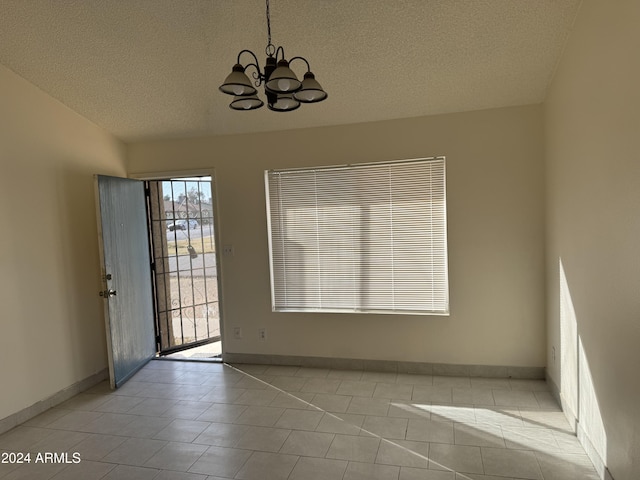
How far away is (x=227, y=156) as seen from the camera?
428cm

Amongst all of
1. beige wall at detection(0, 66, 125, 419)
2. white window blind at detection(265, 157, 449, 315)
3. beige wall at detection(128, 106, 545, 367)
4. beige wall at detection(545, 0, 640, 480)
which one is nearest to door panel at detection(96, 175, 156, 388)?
beige wall at detection(0, 66, 125, 419)

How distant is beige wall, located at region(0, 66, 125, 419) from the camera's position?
3211mm

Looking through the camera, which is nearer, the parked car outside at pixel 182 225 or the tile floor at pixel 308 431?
the tile floor at pixel 308 431

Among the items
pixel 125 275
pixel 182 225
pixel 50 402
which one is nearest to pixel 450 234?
pixel 125 275

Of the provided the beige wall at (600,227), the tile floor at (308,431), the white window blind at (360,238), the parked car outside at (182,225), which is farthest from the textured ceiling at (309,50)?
the tile floor at (308,431)

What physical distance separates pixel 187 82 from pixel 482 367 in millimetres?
3523

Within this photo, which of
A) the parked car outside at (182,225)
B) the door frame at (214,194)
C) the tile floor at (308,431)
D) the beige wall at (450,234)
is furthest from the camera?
the parked car outside at (182,225)

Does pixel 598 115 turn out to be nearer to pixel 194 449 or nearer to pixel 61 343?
pixel 194 449

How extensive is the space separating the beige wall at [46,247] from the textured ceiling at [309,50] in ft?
1.02

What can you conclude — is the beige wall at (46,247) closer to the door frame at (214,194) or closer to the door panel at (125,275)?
the door panel at (125,275)

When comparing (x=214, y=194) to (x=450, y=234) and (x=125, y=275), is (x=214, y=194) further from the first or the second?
(x=450, y=234)

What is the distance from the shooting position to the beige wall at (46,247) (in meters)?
3.21

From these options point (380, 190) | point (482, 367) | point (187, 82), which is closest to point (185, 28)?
point (187, 82)

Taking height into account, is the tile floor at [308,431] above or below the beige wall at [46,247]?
below
